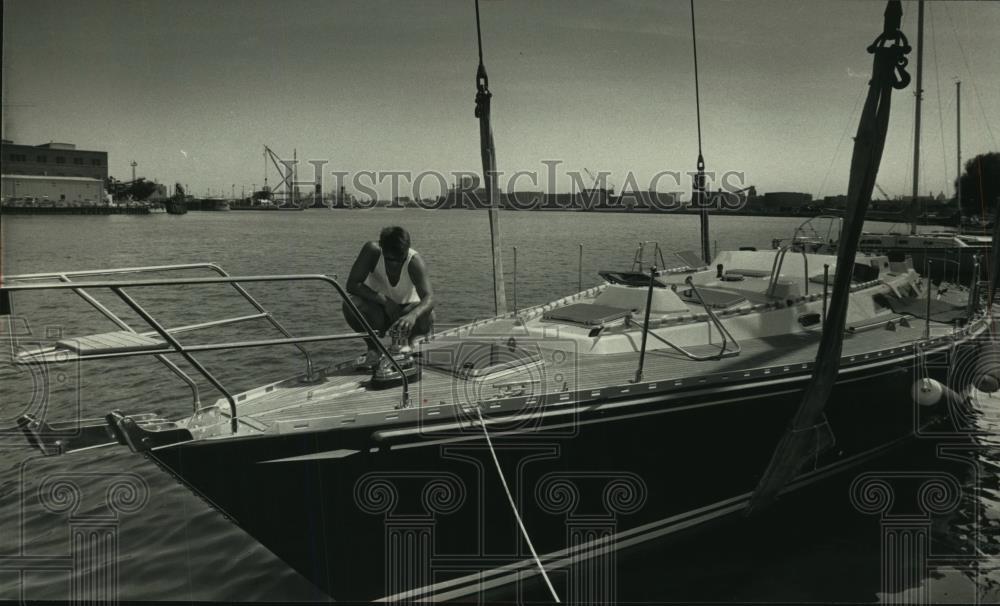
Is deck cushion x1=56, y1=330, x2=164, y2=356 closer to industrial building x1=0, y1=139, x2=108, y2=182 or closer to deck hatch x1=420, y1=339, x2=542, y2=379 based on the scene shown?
deck hatch x1=420, y1=339, x2=542, y2=379

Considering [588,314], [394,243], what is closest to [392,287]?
[394,243]

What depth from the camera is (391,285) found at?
269 inches

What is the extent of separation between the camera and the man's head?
260 inches

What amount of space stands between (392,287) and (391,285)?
0.08 feet

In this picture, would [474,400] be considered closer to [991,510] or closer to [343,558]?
[343,558]

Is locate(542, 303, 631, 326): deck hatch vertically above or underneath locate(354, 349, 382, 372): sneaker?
above

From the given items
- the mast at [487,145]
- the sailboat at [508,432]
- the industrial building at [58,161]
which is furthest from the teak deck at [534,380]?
the industrial building at [58,161]

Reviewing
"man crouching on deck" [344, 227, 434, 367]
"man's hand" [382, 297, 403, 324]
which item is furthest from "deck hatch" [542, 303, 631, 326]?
"man's hand" [382, 297, 403, 324]

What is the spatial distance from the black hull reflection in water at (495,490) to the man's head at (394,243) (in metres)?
1.91

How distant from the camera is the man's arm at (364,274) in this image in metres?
6.65

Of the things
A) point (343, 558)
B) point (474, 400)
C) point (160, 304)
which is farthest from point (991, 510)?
point (160, 304)

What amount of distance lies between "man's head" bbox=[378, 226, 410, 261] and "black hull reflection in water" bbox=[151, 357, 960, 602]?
191cm

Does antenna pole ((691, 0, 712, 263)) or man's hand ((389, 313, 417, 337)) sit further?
antenna pole ((691, 0, 712, 263))

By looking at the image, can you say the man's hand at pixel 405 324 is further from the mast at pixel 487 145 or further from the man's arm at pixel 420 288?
the mast at pixel 487 145
